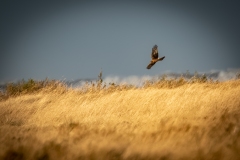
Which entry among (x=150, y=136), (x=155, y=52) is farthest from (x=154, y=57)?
(x=150, y=136)

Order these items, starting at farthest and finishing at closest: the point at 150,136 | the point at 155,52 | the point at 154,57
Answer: the point at 154,57, the point at 155,52, the point at 150,136

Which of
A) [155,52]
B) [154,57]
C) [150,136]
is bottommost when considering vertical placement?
[150,136]

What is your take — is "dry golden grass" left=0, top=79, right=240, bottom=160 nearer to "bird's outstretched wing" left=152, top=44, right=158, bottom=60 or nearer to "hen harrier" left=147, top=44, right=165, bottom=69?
"hen harrier" left=147, top=44, right=165, bottom=69

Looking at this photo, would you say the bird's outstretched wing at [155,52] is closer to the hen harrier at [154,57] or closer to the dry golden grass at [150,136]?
the hen harrier at [154,57]

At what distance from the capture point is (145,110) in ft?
23.3

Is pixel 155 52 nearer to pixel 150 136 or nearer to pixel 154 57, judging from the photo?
pixel 154 57

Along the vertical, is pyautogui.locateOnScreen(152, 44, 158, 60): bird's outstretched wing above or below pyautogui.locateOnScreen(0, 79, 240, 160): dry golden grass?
above

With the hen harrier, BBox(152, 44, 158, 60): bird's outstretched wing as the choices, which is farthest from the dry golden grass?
BBox(152, 44, 158, 60): bird's outstretched wing

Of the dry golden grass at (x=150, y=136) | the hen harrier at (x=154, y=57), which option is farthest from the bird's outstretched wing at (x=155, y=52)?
the dry golden grass at (x=150, y=136)

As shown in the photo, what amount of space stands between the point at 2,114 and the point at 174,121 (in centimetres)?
637

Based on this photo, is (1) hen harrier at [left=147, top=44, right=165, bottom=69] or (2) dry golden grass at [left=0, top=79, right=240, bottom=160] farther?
(1) hen harrier at [left=147, top=44, right=165, bottom=69]

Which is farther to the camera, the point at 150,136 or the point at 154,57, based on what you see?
the point at 154,57

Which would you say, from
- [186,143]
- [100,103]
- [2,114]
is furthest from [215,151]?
[2,114]

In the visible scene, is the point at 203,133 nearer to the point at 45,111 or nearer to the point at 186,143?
the point at 186,143
